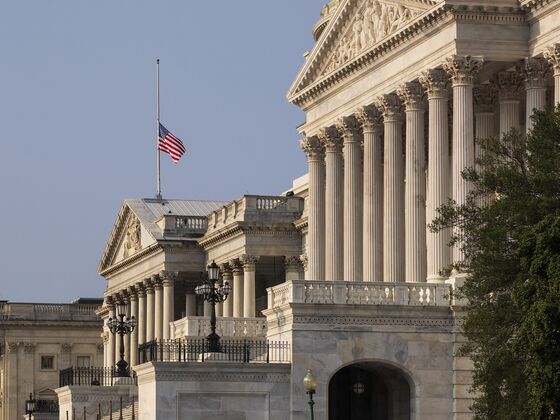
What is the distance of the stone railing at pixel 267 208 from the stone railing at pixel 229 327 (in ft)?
108

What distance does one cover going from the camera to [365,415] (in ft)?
267

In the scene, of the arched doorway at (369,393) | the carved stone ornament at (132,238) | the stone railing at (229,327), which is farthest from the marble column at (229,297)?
the arched doorway at (369,393)

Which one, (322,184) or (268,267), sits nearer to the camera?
(322,184)

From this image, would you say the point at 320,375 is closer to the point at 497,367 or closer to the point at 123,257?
the point at 497,367

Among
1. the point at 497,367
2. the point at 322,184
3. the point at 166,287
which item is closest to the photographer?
the point at 497,367

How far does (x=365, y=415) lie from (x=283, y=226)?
49.1 m

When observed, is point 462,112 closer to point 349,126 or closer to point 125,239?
point 349,126

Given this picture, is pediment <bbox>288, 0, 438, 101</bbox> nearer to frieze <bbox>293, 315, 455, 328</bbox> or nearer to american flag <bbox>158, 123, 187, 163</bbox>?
frieze <bbox>293, 315, 455, 328</bbox>

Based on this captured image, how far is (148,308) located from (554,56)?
2601 inches

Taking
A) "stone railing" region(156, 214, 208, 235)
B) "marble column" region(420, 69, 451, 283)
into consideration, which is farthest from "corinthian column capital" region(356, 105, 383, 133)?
"stone railing" region(156, 214, 208, 235)

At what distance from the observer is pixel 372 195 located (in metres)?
96.7

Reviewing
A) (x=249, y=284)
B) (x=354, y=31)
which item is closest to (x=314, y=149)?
(x=354, y=31)

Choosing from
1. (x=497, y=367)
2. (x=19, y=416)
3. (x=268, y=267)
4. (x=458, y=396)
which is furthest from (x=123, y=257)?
(x=497, y=367)

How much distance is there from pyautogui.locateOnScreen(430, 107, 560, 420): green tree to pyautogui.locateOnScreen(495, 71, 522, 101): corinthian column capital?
17.7 meters
